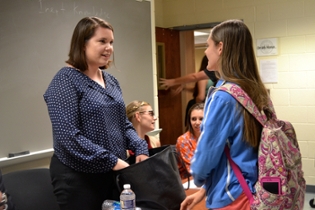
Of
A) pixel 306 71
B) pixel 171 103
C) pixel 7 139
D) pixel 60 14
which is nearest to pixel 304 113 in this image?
pixel 306 71

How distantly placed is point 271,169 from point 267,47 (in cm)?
338

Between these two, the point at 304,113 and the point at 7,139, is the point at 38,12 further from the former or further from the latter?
the point at 304,113

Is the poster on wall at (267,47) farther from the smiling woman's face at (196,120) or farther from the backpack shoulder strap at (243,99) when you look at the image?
the backpack shoulder strap at (243,99)

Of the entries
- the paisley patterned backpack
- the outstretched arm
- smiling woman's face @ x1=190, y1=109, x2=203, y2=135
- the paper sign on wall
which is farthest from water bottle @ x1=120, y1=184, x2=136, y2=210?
the paper sign on wall

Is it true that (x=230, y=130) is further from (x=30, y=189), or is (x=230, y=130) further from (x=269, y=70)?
(x=269, y=70)

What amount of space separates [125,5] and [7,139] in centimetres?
155

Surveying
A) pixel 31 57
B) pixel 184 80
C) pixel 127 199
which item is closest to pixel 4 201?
pixel 127 199

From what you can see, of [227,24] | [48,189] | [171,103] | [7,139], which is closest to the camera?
[227,24]

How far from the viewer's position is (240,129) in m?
1.38

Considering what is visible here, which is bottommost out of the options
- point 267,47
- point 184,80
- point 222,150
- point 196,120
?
point 196,120

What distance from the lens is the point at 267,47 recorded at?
14.8 ft

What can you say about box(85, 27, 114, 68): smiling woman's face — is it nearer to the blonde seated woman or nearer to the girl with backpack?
the girl with backpack

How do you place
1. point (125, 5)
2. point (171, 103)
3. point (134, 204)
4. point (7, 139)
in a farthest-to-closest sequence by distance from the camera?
point (171, 103) < point (125, 5) < point (7, 139) < point (134, 204)

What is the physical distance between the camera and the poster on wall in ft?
14.6
